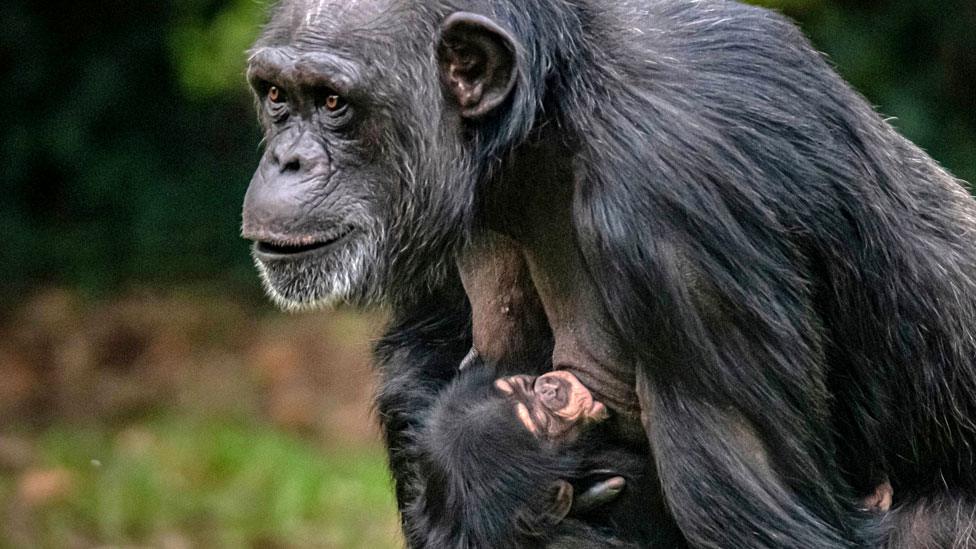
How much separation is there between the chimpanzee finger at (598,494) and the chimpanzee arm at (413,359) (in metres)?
0.89

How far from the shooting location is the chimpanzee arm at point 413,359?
18.3 feet

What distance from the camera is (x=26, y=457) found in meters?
9.18

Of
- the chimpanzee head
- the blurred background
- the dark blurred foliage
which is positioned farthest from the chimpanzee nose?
the dark blurred foliage

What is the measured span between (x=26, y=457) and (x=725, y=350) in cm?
597

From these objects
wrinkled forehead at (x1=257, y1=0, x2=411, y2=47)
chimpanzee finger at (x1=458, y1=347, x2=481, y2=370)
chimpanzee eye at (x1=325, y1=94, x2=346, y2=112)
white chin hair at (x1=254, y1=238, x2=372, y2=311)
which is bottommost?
chimpanzee finger at (x1=458, y1=347, x2=481, y2=370)

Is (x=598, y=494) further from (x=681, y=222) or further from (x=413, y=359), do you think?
(x=413, y=359)

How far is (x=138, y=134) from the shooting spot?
11.4m

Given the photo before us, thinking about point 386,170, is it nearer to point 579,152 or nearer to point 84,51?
point 579,152

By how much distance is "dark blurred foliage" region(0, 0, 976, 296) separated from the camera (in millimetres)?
10195

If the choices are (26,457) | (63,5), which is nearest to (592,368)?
(26,457)

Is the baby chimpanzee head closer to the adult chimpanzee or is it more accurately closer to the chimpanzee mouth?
the adult chimpanzee

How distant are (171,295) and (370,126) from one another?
22.8ft

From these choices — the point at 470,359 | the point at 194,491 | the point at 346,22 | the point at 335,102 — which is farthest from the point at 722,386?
the point at 194,491

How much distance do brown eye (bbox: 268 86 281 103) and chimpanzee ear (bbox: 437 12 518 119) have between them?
1.79ft
